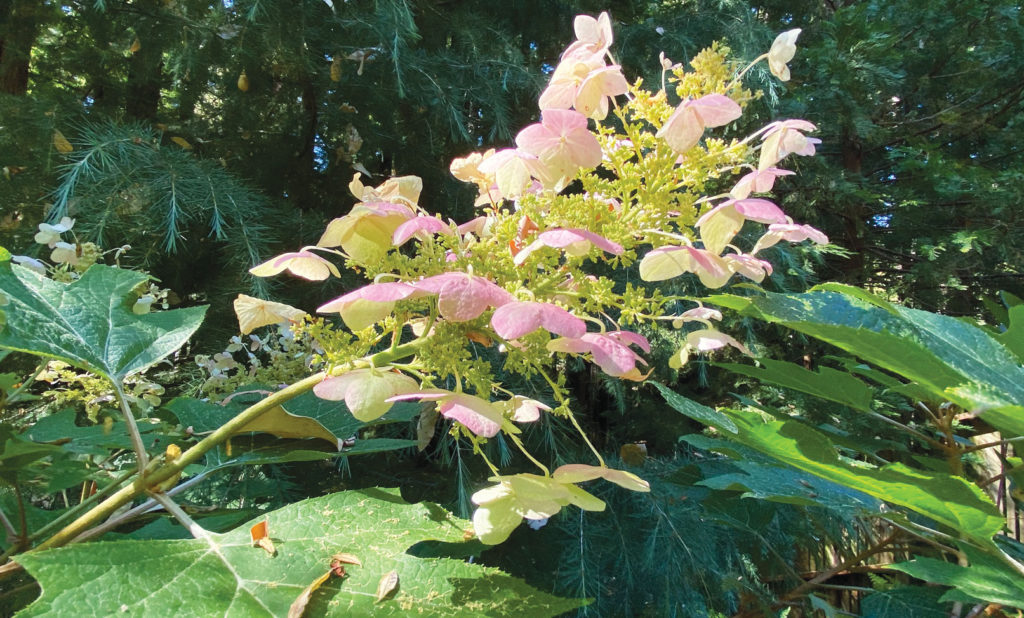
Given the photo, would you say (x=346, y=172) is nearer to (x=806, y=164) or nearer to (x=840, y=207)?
(x=806, y=164)

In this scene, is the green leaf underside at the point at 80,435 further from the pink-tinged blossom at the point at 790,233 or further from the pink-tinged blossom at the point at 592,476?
the pink-tinged blossom at the point at 790,233

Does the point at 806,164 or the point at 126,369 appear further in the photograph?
the point at 806,164

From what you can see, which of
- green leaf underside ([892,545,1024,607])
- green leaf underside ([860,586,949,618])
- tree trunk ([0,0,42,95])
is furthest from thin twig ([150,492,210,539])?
tree trunk ([0,0,42,95])

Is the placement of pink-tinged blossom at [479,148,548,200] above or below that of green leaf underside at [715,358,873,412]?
above

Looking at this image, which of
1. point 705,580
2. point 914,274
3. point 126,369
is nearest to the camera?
point 126,369

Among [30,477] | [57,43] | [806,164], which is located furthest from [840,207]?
[57,43]

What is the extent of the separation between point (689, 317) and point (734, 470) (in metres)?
0.38

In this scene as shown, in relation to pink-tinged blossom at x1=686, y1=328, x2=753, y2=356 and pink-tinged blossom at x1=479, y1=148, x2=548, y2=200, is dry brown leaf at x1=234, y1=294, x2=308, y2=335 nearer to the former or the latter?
pink-tinged blossom at x1=479, y1=148, x2=548, y2=200

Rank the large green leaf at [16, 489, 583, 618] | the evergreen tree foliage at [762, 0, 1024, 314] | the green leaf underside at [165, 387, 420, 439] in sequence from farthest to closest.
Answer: the evergreen tree foliage at [762, 0, 1024, 314], the green leaf underside at [165, 387, 420, 439], the large green leaf at [16, 489, 583, 618]

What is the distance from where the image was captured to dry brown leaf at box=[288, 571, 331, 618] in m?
0.27

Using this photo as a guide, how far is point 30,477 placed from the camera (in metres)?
0.47

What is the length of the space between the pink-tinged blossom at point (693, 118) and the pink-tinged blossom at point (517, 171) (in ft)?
0.27

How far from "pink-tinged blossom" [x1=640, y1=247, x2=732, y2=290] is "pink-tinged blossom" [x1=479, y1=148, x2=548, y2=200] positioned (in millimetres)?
88

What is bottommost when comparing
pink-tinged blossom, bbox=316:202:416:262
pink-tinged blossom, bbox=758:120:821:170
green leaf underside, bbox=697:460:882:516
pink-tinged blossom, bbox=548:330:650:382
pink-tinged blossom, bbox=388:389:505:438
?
green leaf underside, bbox=697:460:882:516
